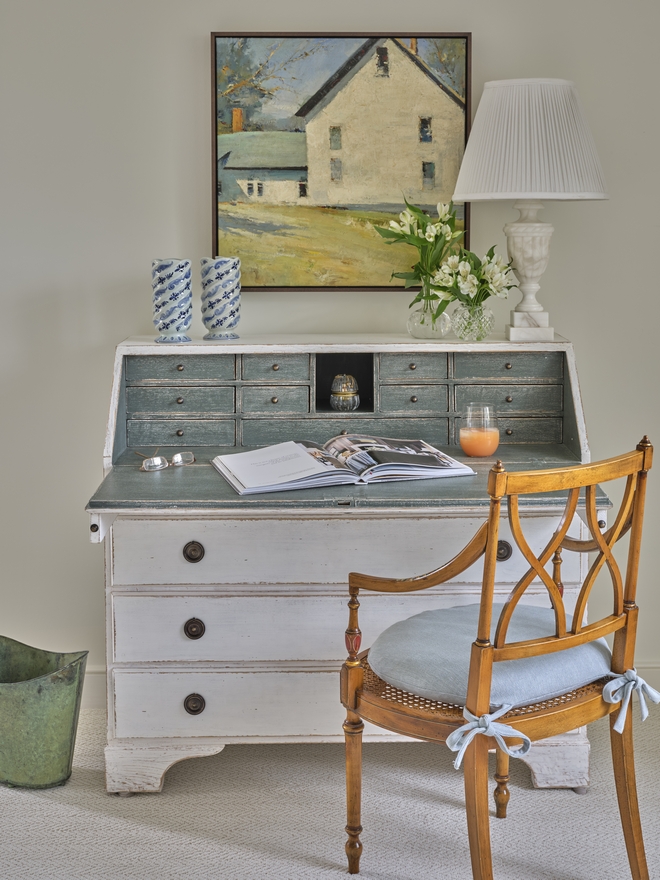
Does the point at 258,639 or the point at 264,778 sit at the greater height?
the point at 258,639

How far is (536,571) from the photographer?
5.16 ft

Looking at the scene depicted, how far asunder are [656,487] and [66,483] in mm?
1885

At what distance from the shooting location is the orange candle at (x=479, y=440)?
2340 millimetres

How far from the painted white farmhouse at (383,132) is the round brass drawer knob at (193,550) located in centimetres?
115

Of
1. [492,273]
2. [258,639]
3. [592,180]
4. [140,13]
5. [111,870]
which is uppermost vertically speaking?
[140,13]

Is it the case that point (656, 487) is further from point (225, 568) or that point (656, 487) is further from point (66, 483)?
point (66, 483)

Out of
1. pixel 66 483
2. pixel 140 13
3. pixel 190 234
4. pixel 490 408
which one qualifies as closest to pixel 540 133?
pixel 490 408

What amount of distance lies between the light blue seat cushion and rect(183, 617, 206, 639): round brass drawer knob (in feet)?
1.61

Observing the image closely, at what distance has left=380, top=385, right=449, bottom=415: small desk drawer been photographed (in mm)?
2510

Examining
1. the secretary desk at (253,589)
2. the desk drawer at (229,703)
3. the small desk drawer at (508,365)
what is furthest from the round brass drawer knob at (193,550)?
the small desk drawer at (508,365)

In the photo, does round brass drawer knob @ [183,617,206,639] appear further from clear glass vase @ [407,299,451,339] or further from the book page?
clear glass vase @ [407,299,451,339]

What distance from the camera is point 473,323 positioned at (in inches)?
97.9

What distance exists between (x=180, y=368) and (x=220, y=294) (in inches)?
9.4

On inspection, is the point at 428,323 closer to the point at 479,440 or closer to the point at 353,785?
the point at 479,440
